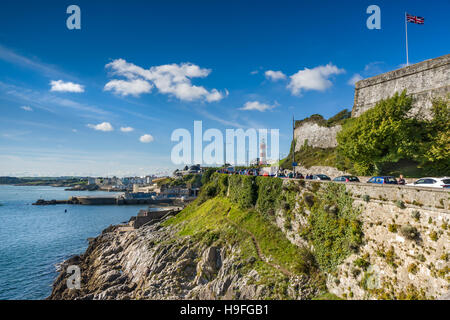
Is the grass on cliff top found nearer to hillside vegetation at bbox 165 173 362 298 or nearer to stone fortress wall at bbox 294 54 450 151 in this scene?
hillside vegetation at bbox 165 173 362 298

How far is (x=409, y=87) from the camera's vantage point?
38094 mm

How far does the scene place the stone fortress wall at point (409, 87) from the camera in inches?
1339

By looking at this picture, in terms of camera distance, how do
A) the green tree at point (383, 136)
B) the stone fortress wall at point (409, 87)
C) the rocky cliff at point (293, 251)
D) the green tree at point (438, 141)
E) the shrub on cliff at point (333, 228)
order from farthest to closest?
the stone fortress wall at point (409, 87), the green tree at point (383, 136), the green tree at point (438, 141), the shrub on cliff at point (333, 228), the rocky cliff at point (293, 251)

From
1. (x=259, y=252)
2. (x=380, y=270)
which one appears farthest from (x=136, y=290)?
(x=380, y=270)

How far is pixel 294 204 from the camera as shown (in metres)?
26.1

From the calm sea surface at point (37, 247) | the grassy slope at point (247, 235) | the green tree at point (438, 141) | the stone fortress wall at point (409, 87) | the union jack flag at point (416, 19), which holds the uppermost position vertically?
the union jack flag at point (416, 19)

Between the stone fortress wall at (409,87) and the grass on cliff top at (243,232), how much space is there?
77.6ft

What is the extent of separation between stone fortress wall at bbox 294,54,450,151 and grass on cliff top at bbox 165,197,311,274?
23642mm

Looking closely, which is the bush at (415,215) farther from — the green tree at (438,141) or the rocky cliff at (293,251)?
the green tree at (438,141)

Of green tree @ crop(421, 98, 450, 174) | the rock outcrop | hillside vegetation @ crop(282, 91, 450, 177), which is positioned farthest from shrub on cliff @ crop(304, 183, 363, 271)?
green tree @ crop(421, 98, 450, 174)

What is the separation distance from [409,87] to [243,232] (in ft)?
107

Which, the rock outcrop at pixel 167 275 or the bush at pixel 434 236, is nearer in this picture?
the bush at pixel 434 236

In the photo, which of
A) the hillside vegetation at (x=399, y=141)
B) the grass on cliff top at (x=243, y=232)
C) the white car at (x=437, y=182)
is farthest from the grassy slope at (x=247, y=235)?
the hillside vegetation at (x=399, y=141)

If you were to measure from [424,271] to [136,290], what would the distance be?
84.2 ft
